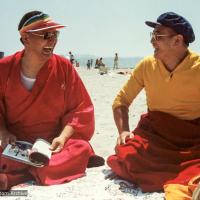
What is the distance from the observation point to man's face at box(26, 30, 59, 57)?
191 inches

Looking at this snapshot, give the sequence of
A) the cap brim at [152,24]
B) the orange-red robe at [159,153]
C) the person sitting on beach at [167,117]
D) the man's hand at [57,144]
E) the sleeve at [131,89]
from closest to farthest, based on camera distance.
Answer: the orange-red robe at [159,153] < the person sitting on beach at [167,117] < the cap brim at [152,24] < the man's hand at [57,144] < the sleeve at [131,89]

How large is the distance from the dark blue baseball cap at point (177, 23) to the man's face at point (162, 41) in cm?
5

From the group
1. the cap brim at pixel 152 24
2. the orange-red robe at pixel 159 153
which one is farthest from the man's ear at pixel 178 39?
the orange-red robe at pixel 159 153

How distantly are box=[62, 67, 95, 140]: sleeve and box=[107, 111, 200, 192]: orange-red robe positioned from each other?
1.57ft

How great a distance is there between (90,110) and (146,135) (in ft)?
2.41

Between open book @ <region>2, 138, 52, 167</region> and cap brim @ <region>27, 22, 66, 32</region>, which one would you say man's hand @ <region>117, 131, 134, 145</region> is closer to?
open book @ <region>2, 138, 52, 167</region>

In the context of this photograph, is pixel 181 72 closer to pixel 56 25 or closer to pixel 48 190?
pixel 56 25

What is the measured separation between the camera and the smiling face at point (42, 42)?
15.9ft

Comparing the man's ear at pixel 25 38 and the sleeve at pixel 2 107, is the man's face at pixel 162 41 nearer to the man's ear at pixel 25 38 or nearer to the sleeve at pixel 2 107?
the man's ear at pixel 25 38

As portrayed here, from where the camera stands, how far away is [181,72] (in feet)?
15.3

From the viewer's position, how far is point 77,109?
5.20 m

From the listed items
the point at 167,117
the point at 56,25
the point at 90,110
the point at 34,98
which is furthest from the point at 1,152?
the point at 167,117

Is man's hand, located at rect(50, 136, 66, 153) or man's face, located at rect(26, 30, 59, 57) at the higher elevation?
man's face, located at rect(26, 30, 59, 57)

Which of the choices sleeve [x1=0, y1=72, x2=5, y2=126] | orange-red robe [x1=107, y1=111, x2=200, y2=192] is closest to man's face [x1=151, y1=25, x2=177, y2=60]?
orange-red robe [x1=107, y1=111, x2=200, y2=192]
